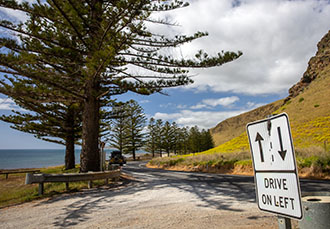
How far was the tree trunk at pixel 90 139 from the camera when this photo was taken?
434 inches

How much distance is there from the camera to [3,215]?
18.6 feet

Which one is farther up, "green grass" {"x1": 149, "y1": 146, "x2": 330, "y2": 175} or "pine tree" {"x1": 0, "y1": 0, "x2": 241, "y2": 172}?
"pine tree" {"x1": 0, "y1": 0, "x2": 241, "y2": 172}

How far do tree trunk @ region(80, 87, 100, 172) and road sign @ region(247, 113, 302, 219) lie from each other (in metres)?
10.2

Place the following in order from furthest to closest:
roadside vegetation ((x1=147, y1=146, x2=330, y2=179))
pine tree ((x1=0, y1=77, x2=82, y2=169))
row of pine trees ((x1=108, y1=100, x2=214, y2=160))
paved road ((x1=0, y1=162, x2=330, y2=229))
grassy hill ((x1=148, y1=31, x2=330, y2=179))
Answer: row of pine trees ((x1=108, y1=100, x2=214, y2=160))
pine tree ((x1=0, y1=77, x2=82, y2=169))
grassy hill ((x1=148, y1=31, x2=330, y2=179))
roadside vegetation ((x1=147, y1=146, x2=330, y2=179))
paved road ((x1=0, y1=162, x2=330, y2=229))

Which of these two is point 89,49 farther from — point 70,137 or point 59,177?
point 70,137

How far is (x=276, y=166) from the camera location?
5.38 feet

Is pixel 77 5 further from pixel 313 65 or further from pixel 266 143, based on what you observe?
pixel 313 65

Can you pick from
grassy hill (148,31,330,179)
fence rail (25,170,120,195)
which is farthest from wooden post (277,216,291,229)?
fence rail (25,170,120,195)

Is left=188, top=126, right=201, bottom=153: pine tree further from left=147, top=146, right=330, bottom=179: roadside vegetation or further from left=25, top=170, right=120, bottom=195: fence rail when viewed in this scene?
left=25, top=170, right=120, bottom=195: fence rail

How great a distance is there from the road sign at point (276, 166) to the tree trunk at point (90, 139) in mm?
10209

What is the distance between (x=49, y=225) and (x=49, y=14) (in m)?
9.30

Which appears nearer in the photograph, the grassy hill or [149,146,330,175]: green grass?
[149,146,330,175]: green grass

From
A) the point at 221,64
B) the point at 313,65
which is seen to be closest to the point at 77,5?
the point at 221,64

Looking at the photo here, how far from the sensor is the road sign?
1.51 meters
